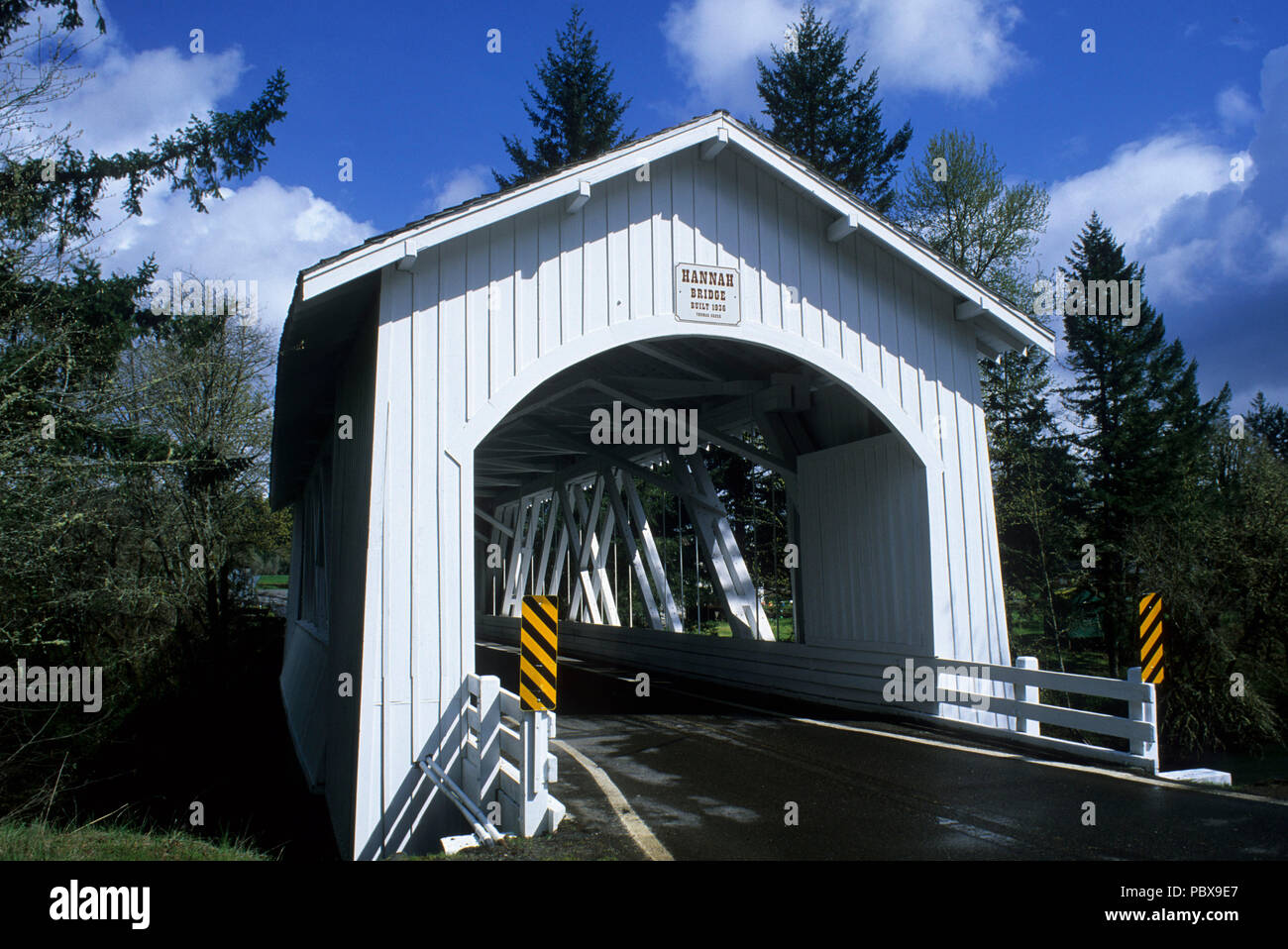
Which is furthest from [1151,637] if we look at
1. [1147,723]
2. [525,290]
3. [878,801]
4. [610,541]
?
[610,541]

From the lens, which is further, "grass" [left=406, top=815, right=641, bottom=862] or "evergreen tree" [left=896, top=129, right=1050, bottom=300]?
"evergreen tree" [left=896, top=129, right=1050, bottom=300]

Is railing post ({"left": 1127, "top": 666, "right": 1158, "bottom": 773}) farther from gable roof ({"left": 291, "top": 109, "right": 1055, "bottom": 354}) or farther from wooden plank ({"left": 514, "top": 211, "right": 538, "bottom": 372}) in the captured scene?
wooden plank ({"left": 514, "top": 211, "right": 538, "bottom": 372})

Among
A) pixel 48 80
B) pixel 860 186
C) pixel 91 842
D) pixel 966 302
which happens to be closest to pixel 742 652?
pixel 966 302

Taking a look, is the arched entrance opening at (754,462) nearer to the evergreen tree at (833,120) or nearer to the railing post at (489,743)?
the railing post at (489,743)

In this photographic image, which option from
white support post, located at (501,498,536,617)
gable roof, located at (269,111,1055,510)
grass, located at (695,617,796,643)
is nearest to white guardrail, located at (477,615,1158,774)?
gable roof, located at (269,111,1055,510)

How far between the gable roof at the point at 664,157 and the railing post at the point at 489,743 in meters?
3.35

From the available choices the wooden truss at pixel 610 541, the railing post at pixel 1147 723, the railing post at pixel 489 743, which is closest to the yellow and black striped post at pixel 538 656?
the railing post at pixel 489 743

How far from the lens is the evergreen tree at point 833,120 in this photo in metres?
27.2

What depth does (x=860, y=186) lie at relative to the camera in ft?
89.3

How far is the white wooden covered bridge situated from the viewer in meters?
7.33

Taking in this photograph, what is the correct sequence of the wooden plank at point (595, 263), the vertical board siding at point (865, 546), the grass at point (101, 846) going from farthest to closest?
the vertical board siding at point (865, 546)
the wooden plank at point (595, 263)
the grass at point (101, 846)

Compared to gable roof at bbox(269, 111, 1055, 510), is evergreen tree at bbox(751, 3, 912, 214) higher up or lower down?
higher up

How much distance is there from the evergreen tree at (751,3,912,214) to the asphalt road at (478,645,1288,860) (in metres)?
21.1
